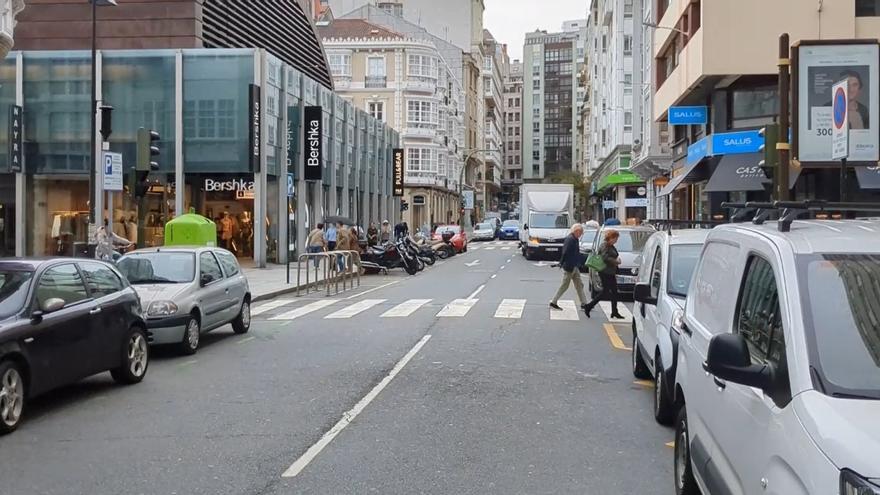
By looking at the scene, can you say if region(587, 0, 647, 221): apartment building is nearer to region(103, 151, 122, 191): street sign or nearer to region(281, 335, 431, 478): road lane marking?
region(103, 151, 122, 191): street sign

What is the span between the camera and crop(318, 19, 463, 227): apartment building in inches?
2702

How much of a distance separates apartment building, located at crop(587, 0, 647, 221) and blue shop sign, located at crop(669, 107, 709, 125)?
23.2 metres

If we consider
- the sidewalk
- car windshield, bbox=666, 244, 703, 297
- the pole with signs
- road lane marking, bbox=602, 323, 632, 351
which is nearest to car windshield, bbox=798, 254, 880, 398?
car windshield, bbox=666, 244, 703, 297

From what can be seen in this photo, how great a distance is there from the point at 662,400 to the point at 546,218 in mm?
32219

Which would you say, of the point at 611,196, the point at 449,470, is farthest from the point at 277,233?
the point at 611,196

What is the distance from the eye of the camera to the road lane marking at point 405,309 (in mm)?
16562

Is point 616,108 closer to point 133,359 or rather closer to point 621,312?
point 621,312

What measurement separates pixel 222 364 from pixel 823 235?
8575mm

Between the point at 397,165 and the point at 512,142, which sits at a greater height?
the point at 512,142

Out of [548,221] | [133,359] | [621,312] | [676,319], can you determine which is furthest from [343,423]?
[548,221]

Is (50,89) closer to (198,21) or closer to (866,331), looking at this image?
(198,21)

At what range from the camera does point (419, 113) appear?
70.0m

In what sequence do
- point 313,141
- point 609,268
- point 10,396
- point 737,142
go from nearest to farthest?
1. point 10,396
2. point 609,268
3. point 737,142
4. point 313,141

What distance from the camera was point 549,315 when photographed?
16797 mm
